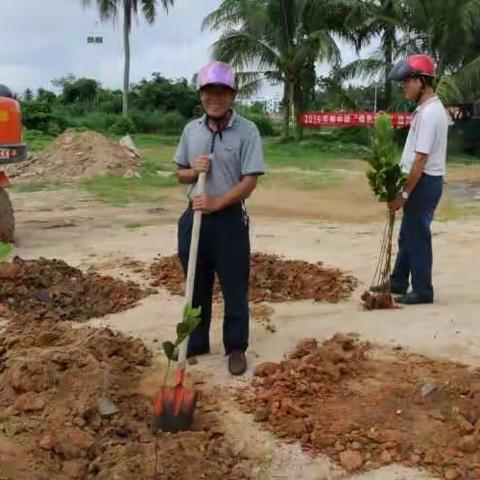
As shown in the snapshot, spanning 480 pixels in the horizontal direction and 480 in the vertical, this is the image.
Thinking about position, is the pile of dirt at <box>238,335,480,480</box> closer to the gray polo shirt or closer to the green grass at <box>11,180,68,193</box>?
the gray polo shirt

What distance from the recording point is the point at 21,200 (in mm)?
14125

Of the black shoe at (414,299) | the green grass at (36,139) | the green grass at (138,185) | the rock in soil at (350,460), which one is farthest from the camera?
the green grass at (36,139)

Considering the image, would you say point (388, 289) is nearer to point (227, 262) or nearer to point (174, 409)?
point (227, 262)

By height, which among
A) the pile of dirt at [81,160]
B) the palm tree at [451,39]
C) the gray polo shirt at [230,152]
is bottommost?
the pile of dirt at [81,160]

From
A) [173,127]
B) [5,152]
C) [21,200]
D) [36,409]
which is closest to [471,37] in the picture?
[173,127]

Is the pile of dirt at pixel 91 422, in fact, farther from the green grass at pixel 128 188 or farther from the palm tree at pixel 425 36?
the palm tree at pixel 425 36

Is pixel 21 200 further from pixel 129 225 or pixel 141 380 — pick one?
pixel 141 380

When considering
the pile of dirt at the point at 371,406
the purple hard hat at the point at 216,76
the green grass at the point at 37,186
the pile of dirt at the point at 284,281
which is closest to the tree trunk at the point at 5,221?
the pile of dirt at the point at 284,281

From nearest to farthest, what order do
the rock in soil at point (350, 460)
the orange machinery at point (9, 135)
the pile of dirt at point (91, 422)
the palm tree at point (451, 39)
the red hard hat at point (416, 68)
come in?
the pile of dirt at point (91, 422) → the rock in soil at point (350, 460) → the red hard hat at point (416, 68) → the orange machinery at point (9, 135) → the palm tree at point (451, 39)

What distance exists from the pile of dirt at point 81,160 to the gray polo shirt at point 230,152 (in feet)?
44.8

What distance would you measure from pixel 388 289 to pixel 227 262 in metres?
1.83

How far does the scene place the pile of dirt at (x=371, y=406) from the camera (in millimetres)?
3553

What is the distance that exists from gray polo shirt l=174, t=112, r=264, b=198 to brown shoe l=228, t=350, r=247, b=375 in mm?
943

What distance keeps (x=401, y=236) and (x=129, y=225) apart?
5.43 metres
